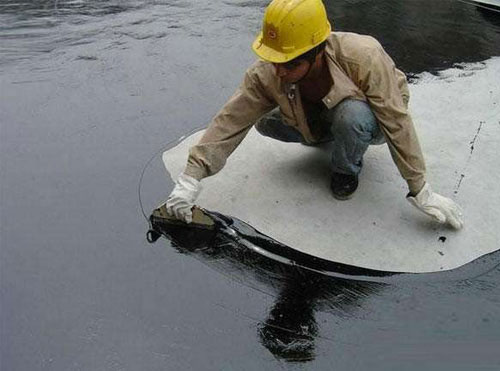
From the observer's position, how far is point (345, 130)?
2.50m

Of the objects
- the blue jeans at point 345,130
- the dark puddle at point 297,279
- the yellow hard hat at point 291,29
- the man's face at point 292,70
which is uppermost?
the yellow hard hat at point 291,29

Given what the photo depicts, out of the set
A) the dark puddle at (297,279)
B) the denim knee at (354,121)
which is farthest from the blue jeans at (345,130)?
the dark puddle at (297,279)

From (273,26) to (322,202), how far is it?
0.89 m

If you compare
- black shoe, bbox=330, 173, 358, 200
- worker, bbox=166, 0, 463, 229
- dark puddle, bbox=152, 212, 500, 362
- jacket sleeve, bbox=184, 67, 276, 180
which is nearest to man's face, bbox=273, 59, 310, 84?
worker, bbox=166, 0, 463, 229

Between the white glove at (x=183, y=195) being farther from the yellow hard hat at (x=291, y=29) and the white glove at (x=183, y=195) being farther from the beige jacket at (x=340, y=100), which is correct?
the yellow hard hat at (x=291, y=29)

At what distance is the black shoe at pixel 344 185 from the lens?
9.00ft

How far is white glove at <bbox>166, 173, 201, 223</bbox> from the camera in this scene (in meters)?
2.49

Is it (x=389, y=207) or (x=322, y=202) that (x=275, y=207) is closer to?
(x=322, y=202)

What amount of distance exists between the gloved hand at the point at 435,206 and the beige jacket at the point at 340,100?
0.05 meters

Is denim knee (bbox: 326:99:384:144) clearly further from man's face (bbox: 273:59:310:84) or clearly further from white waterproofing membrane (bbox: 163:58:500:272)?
white waterproofing membrane (bbox: 163:58:500:272)

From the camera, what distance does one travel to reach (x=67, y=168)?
3.01m

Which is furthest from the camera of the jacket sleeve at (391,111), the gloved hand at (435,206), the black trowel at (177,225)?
the black trowel at (177,225)

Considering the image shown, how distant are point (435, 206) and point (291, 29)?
960 mm

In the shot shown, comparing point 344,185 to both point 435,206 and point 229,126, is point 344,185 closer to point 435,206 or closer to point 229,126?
point 435,206
